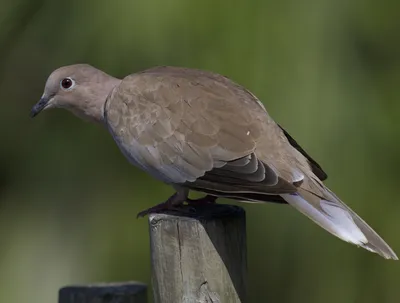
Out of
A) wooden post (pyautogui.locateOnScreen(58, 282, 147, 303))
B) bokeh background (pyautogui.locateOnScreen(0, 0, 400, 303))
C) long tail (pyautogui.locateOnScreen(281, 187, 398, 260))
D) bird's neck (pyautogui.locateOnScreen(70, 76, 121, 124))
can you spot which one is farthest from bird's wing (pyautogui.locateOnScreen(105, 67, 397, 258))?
bokeh background (pyautogui.locateOnScreen(0, 0, 400, 303))

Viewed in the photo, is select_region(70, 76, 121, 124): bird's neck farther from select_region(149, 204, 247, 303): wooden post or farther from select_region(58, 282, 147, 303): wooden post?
select_region(149, 204, 247, 303): wooden post

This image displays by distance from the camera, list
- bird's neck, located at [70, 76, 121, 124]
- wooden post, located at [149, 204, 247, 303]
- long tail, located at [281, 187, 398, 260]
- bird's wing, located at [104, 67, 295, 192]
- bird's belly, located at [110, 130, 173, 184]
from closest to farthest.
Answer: wooden post, located at [149, 204, 247, 303], long tail, located at [281, 187, 398, 260], bird's wing, located at [104, 67, 295, 192], bird's belly, located at [110, 130, 173, 184], bird's neck, located at [70, 76, 121, 124]

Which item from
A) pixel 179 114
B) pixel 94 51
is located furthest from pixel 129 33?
pixel 179 114

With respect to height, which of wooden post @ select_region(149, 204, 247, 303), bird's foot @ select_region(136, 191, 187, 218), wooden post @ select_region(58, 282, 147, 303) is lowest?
wooden post @ select_region(58, 282, 147, 303)

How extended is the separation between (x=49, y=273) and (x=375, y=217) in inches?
76.0

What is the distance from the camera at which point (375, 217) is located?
5328 mm

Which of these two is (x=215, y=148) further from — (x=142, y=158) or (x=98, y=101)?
(x=98, y=101)

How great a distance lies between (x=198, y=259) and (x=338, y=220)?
591 mm

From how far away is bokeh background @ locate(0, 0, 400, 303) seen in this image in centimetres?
537

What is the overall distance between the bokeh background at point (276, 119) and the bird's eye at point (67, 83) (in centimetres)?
82

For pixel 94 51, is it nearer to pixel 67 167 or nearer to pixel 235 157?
pixel 67 167

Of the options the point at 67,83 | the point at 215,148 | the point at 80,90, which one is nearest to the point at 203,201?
the point at 215,148

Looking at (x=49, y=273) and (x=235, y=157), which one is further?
(x=49, y=273)

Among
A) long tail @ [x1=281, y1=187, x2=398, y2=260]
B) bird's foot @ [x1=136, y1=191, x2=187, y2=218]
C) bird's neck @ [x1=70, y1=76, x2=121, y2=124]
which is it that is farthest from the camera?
bird's neck @ [x1=70, y1=76, x2=121, y2=124]
